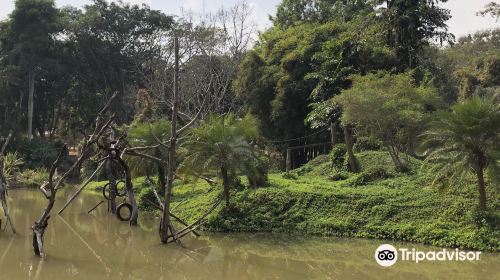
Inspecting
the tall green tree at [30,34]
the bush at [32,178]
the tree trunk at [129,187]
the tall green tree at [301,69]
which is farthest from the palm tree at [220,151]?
the tall green tree at [30,34]

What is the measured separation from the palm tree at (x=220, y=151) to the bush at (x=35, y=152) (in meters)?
21.0

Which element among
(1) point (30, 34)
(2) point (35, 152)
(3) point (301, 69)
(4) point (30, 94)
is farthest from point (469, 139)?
(4) point (30, 94)

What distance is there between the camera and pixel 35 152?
3288cm

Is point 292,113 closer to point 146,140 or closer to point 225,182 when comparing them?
point 146,140

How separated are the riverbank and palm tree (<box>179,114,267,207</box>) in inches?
48.5

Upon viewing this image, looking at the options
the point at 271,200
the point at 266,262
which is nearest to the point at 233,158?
the point at 271,200

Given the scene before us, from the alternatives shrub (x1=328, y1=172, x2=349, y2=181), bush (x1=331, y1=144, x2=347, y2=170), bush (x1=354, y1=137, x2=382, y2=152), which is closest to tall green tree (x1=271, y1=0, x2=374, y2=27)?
bush (x1=354, y1=137, x2=382, y2=152)

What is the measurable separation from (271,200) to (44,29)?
2671cm

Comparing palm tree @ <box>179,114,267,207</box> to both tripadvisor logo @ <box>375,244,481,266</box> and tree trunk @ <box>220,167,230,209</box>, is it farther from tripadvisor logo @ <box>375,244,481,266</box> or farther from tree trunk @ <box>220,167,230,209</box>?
tripadvisor logo @ <box>375,244,481,266</box>

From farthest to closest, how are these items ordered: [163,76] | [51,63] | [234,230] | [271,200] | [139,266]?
[51,63] → [163,76] → [271,200] → [234,230] → [139,266]

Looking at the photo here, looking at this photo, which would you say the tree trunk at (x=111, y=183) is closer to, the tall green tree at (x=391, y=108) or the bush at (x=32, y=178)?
the tall green tree at (x=391, y=108)

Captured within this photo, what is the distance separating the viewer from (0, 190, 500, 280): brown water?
10180 mm

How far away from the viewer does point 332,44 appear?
2370 cm

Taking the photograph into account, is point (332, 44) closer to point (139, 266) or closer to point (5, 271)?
point (139, 266)
